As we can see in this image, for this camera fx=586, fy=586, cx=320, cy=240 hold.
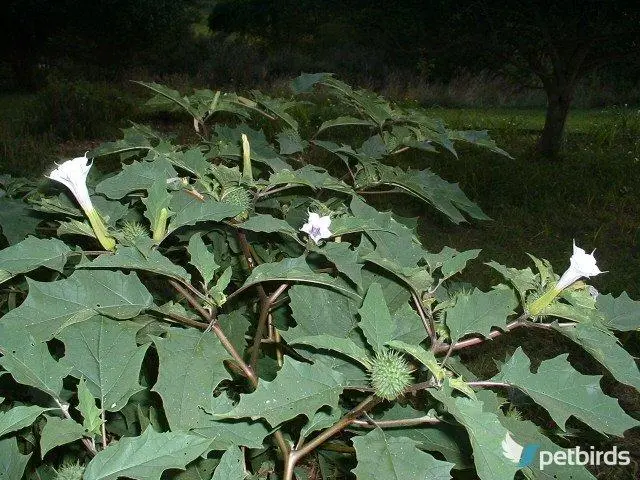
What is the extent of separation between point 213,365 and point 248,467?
20.3 inches

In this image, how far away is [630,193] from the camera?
15.1 ft

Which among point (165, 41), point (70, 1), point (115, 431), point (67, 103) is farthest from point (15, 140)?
point (165, 41)

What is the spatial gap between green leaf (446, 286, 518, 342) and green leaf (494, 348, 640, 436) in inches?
2.5

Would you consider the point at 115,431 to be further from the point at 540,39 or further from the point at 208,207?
the point at 540,39

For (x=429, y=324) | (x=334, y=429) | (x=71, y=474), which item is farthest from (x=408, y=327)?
(x=71, y=474)

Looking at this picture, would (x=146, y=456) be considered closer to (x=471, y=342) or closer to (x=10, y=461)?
(x=10, y=461)

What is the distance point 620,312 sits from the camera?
92 centimetres

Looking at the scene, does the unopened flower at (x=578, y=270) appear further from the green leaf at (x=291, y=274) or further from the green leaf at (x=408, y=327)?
the green leaf at (x=291, y=274)

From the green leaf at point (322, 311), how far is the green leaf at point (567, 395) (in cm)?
25

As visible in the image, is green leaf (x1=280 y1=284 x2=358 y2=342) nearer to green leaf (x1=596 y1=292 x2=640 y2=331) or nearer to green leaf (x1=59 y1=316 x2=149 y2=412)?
green leaf (x1=59 y1=316 x2=149 y2=412)

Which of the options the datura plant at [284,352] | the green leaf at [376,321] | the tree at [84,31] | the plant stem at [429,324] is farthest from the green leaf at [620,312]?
the tree at [84,31]

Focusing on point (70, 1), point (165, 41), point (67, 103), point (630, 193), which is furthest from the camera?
point (165, 41)

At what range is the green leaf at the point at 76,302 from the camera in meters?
0.75

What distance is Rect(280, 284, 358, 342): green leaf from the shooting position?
34.9 inches
